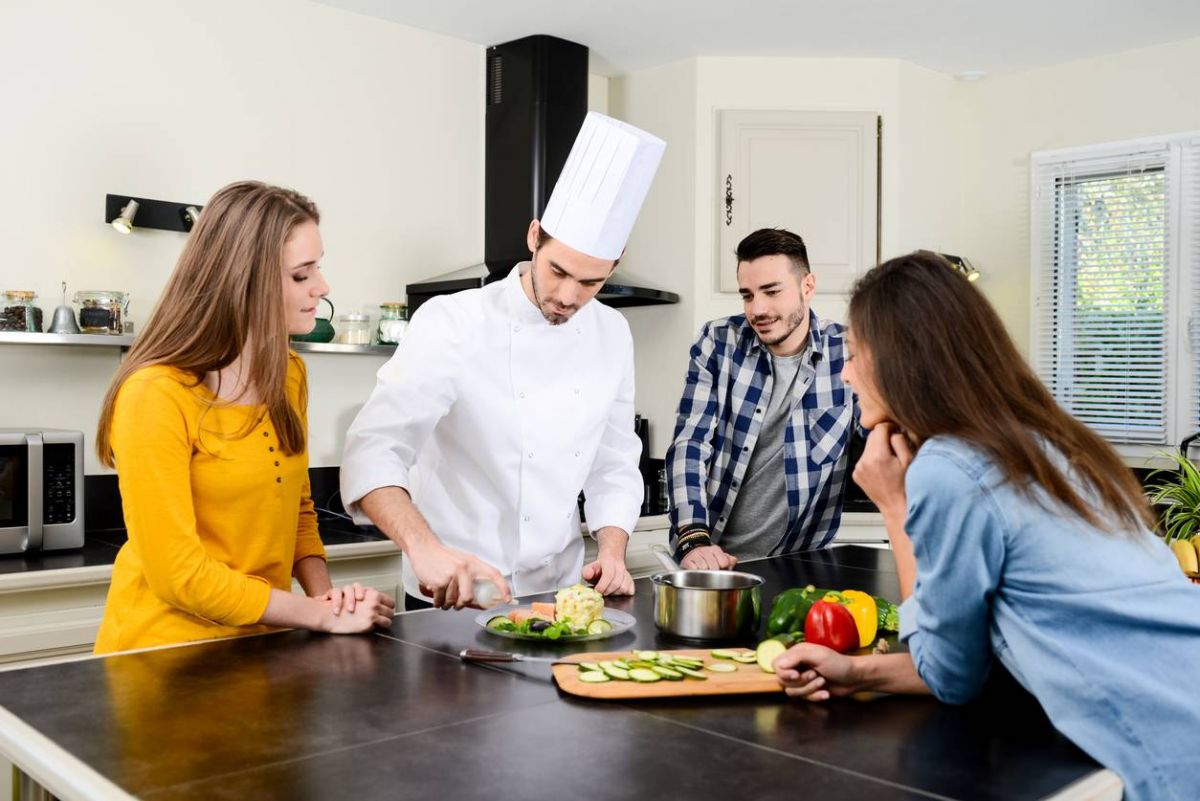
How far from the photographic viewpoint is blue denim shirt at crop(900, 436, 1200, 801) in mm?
1211

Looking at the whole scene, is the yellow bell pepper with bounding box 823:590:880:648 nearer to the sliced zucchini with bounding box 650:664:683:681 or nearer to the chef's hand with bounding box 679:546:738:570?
the sliced zucchini with bounding box 650:664:683:681

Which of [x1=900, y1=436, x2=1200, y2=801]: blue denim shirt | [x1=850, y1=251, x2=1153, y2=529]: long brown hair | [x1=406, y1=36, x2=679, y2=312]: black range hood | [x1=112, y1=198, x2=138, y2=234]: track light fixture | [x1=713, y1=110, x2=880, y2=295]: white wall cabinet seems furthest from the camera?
[x1=713, y1=110, x2=880, y2=295]: white wall cabinet

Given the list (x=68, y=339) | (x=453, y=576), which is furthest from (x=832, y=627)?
(x=68, y=339)

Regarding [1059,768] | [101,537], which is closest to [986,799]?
[1059,768]

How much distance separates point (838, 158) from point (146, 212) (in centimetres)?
270

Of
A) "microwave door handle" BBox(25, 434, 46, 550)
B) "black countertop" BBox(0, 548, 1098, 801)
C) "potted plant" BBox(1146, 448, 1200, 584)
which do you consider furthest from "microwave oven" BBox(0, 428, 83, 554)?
"potted plant" BBox(1146, 448, 1200, 584)

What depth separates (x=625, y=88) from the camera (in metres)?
4.85

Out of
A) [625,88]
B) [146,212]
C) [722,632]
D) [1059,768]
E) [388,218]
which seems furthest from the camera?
[625,88]

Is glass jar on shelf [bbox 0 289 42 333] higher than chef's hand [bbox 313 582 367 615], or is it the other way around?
glass jar on shelf [bbox 0 289 42 333]

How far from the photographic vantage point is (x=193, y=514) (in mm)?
1652

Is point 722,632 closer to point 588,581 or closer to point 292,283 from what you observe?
point 588,581

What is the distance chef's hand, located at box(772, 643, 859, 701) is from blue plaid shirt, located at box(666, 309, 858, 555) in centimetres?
136

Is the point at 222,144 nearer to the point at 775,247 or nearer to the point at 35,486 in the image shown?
the point at 35,486

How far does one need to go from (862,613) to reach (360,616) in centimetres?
79
